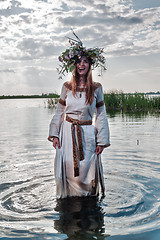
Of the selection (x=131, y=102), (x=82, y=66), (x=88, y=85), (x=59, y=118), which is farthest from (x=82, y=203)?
(x=131, y=102)

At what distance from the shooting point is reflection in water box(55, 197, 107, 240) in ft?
11.3

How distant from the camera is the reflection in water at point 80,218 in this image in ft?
11.3

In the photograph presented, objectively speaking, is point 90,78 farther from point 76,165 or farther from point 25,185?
point 25,185

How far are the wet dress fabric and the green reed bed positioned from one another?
58.2 feet

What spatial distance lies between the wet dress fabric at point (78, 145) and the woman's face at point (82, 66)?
234mm

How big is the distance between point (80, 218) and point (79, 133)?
1.13m

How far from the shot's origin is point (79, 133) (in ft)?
14.6

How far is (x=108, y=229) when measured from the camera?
11.7 feet

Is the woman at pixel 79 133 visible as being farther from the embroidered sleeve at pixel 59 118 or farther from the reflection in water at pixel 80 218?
the reflection in water at pixel 80 218

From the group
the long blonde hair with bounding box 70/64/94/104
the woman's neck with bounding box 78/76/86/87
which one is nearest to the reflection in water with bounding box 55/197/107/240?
the long blonde hair with bounding box 70/64/94/104

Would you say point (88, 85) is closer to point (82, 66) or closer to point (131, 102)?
point (82, 66)

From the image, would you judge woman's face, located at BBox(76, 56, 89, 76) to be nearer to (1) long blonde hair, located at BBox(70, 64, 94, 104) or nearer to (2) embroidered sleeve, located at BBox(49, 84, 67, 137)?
(1) long blonde hair, located at BBox(70, 64, 94, 104)

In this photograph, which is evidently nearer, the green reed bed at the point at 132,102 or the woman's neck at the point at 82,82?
the woman's neck at the point at 82,82

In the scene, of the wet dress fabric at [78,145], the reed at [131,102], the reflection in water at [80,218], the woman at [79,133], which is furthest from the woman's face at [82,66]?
the reed at [131,102]
